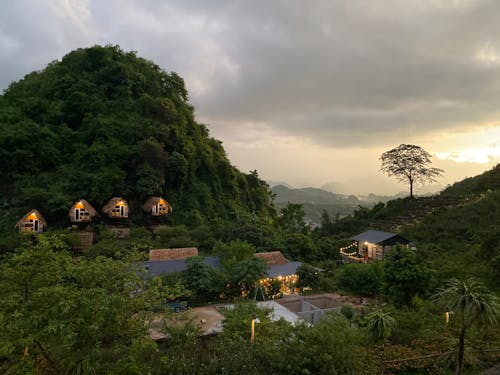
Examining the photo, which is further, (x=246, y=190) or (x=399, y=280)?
(x=246, y=190)

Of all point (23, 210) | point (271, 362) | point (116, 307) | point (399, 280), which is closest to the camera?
point (116, 307)

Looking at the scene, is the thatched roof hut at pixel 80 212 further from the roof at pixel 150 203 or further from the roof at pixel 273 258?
the roof at pixel 273 258

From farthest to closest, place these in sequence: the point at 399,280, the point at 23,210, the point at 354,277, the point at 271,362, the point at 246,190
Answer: the point at 246,190
the point at 23,210
the point at 354,277
the point at 399,280
the point at 271,362

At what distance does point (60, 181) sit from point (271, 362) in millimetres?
36373

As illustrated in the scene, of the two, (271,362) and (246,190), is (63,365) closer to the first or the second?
(271,362)

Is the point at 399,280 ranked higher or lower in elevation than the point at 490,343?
higher

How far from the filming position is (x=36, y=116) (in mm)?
42531

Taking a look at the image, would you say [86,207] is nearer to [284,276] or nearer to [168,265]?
[168,265]

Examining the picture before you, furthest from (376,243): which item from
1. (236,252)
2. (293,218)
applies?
(236,252)

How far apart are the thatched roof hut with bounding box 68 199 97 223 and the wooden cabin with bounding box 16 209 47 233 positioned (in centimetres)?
286

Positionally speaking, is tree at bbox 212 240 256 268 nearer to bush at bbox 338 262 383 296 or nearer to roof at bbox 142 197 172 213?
bush at bbox 338 262 383 296

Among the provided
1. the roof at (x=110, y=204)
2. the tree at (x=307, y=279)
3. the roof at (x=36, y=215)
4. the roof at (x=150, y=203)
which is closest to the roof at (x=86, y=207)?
the roof at (x=110, y=204)

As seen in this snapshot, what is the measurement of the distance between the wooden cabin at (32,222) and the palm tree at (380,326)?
33395 mm

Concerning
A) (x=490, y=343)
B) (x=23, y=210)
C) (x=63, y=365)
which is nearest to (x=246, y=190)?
(x=23, y=210)
